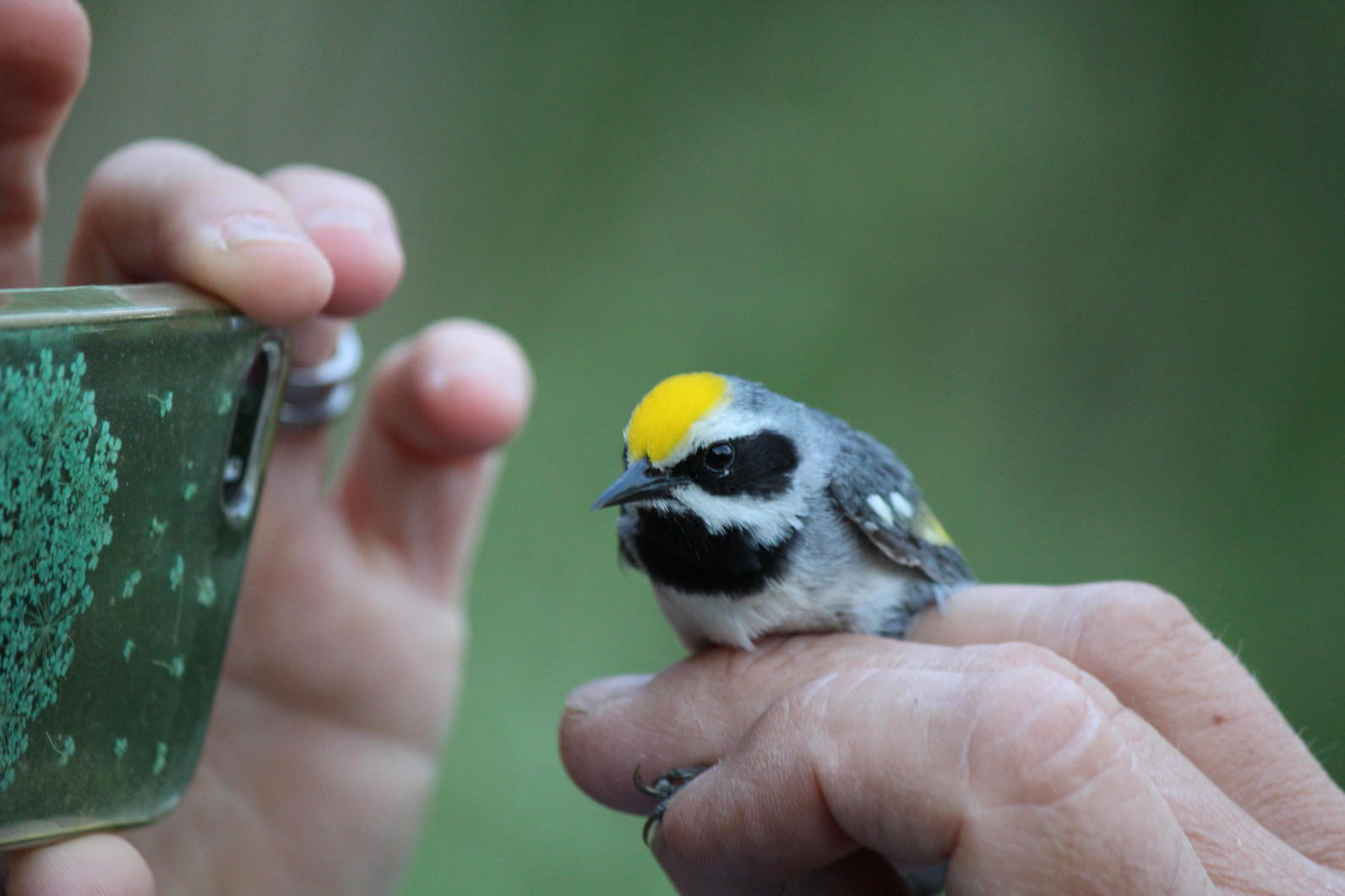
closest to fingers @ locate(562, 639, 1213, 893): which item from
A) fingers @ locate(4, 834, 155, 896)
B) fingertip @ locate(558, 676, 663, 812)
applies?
fingertip @ locate(558, 676, 663, 812)

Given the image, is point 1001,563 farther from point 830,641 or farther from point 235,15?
point 235,15

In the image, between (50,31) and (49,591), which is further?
(50,31)

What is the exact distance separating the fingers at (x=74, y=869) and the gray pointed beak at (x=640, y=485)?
77cm

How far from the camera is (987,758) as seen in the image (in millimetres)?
1156

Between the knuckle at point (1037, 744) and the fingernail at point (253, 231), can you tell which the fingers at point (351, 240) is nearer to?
the fingernail at point (253, 231)

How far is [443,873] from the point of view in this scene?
13.8ft

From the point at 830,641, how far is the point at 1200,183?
14.4 ft

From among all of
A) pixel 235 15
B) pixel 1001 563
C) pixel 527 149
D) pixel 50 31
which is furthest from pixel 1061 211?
pixel 50 31

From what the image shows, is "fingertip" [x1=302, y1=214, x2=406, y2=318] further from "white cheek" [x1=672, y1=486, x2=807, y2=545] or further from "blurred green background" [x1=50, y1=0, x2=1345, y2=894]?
"blurred green background" [x1=50, y1=0, x2=1345, y2=894]

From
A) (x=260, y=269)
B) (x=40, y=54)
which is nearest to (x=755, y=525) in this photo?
(x=260, y=269)

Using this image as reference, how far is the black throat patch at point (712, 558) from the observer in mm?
1772

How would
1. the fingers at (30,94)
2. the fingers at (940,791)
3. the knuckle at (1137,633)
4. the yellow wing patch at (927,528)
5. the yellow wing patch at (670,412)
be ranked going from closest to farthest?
the fingers at (940,791)
the fingers at (30,94)
the knuckle at (1137,633)
the yellow wing patch at (670,412)
the yellow wing patch at (927,528)

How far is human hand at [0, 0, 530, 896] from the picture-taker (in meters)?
1.75

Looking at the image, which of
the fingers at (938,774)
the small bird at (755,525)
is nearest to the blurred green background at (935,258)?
the small bird at (755,525)
